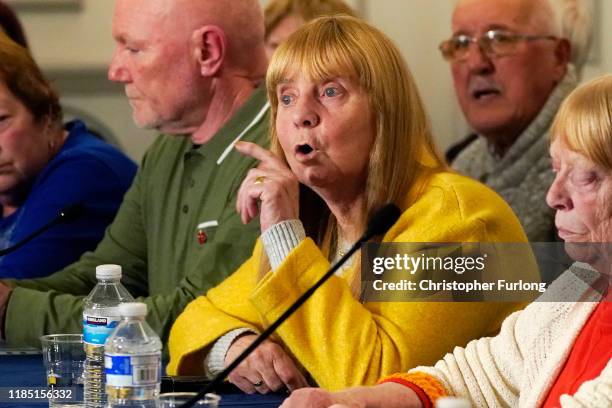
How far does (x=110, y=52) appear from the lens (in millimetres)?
4844

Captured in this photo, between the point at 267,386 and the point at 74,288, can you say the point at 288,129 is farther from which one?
the point at 74,288

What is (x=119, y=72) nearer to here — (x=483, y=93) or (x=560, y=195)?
(x=483, y=93)

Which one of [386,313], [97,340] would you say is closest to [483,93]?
[386,313]

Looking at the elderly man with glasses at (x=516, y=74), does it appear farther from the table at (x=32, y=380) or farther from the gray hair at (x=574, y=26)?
the table at (x=32, y=380)

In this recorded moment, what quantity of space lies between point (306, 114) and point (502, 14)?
5.12ft

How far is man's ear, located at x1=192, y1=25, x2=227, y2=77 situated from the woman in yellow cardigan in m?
0.55

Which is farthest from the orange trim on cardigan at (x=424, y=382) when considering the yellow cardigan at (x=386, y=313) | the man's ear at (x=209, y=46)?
the man's ear at (x=209, y=46)

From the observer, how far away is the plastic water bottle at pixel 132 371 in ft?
5.37

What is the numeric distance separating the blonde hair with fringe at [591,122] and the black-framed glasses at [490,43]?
6.14 ft

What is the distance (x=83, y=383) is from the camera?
2.01 metres

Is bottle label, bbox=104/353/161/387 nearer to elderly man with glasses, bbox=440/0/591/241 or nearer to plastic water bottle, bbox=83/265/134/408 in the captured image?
plastic water bottle, bbox=83/265/134/408

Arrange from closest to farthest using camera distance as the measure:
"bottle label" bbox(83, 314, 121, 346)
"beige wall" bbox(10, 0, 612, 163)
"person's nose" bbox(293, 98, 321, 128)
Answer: "bottle label" bbox(83, 314, 121, 346) → "person's nose" bbox(293, 98, 321, 128) → "beige wall" bbox(10, 0, 612, 163)

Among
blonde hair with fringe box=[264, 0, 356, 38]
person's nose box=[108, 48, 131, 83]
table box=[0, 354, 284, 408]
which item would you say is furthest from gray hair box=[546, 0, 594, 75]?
table box=[0, 354, 284, 408]

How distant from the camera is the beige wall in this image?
4660 millimetres
